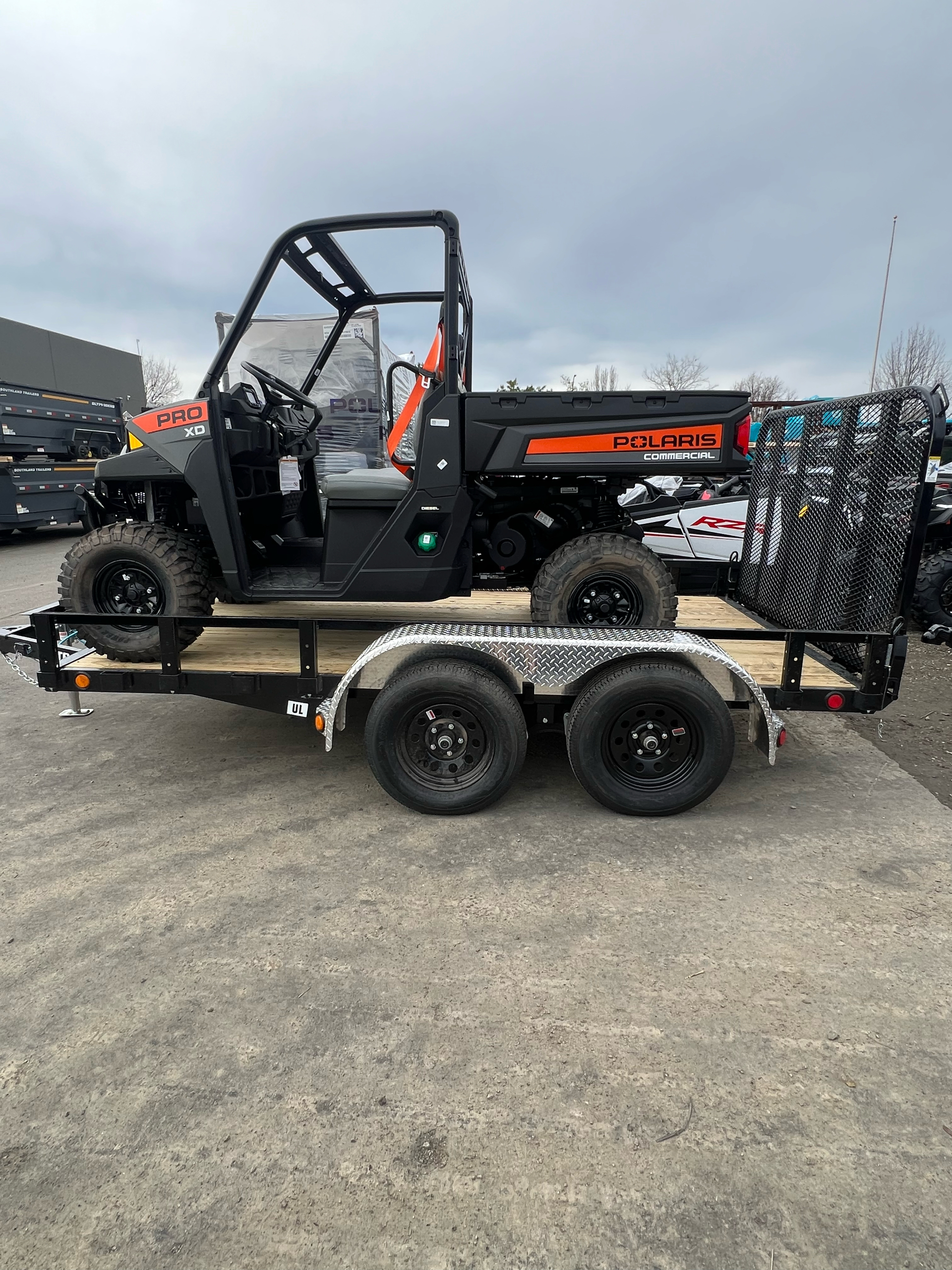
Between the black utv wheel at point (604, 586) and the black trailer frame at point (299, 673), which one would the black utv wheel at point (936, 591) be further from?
the black utv wheel at point (604, 586)

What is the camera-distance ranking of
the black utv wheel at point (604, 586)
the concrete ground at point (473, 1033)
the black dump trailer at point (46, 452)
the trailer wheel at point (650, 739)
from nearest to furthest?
the concrete ground at point (473, 1033) < the trailer wheel at point (650, 739) < the black utv wheel at point (604, 586) < the black dump trailer at point (46, 452)

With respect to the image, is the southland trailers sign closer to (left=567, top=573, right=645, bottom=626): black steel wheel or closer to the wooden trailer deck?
the wooden trailer deck

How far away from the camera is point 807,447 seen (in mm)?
4379

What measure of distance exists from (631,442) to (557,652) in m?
1.16

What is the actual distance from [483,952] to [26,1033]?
1491 millimetres

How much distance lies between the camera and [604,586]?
3.97 meters

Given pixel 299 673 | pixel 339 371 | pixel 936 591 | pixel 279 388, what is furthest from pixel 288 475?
pixel 936 591

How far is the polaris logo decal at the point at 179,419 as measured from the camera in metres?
3.76

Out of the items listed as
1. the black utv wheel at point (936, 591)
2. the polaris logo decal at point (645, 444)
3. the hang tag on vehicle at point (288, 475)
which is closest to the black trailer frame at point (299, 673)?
the polaris logo decal at point (645, 444)

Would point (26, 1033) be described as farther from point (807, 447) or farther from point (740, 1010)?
point (807, 447)

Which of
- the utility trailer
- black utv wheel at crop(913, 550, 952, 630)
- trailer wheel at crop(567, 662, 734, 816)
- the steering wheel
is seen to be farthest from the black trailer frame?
black utv wheel at crop(913, 550, 952, 630)

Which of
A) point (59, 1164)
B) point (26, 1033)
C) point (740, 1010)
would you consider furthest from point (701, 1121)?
point (26, 1033)

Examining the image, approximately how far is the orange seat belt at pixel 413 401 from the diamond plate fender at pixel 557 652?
51.2 inches

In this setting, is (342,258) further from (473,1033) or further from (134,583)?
(473,1033)
